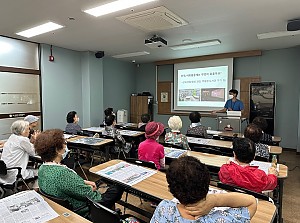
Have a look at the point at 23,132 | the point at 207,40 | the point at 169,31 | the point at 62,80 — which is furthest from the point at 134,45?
the point at 23,132

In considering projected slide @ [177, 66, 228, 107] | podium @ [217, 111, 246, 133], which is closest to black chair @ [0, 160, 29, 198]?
podium @ [217, 111, 246, 133]

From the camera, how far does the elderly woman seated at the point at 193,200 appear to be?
2.96 ft

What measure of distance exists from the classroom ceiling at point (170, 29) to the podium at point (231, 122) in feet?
5.98

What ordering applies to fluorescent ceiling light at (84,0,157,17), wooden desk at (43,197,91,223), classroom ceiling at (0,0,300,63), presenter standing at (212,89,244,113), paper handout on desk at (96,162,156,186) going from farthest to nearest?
presenter standing at (212,89,244,113), classroom ceiling at (0,0,300,63), fluorescent ceiling light at (84,0,157,17), paper handout on desk at (96,162,156,186), wooden desk at (43,197,91,223)

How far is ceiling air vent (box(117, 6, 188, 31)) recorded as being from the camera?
3.23 m

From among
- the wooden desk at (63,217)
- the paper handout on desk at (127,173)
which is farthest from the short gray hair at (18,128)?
the wooden desk at (63,217)

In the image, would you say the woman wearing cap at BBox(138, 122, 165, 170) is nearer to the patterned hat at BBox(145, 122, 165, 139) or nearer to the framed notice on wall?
the patterned hat at BBox(145, 122, 165, 139)

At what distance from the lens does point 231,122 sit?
17.7ft

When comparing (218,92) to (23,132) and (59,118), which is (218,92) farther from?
(23,132)

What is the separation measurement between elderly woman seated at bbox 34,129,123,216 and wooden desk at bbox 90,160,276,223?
1.03ft

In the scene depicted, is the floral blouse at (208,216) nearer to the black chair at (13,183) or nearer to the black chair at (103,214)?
the black chair at (103,214)

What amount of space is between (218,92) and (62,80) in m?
4.77

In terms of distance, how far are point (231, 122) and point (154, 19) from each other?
3349 mm

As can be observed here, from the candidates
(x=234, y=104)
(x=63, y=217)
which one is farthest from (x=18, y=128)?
(x=234, y=104)
